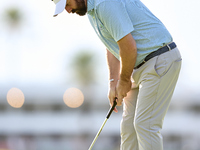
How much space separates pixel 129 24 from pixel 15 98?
32.3 metres

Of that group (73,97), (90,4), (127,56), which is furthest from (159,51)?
(73,97)

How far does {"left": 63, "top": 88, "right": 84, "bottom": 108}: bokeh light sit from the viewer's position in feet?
114

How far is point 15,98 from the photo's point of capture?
35.3 meters

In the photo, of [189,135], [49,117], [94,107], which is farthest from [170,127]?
[49,117]

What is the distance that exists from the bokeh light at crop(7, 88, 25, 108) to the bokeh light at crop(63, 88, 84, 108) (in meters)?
3.18

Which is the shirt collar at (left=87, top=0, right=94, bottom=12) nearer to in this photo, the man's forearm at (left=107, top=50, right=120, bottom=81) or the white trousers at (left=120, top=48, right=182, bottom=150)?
the white trousers at (left=120, top=48, right=182, bottom=150)

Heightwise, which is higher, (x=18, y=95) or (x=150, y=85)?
(x=150, y=85)

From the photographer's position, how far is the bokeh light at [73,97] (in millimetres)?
34612

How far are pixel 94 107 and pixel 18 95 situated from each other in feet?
23.4

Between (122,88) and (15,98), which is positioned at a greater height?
(122,88)

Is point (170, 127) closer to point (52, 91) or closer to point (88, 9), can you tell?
point (52, 91)

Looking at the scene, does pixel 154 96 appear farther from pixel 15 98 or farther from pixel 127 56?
pixel 15 98

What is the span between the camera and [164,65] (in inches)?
155

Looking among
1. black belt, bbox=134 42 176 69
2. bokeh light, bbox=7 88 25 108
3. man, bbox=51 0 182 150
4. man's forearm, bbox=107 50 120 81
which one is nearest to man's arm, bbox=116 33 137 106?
man, bbox=51 0 182 150
